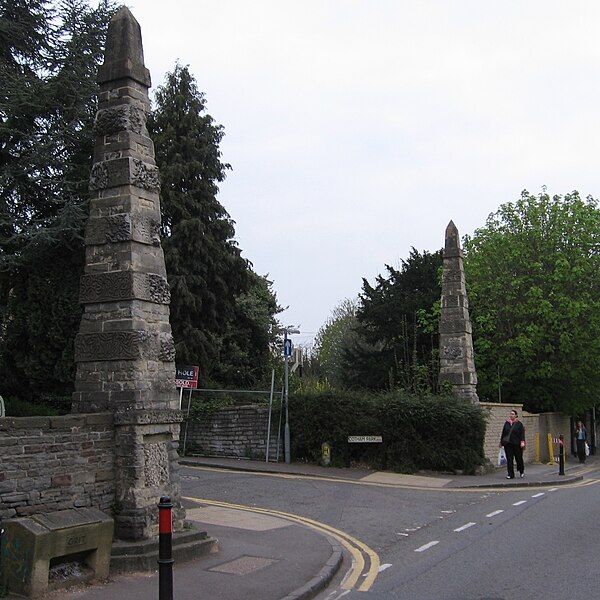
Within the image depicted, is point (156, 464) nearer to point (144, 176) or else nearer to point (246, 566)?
point (246, 566)

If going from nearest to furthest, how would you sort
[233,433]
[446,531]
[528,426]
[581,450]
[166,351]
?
[166,351], [446,531], [233,433], [528,426], [581,450]

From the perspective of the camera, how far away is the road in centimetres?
752

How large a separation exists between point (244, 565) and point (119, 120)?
6.28 metres

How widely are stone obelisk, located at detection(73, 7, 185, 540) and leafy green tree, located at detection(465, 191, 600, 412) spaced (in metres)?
21.0

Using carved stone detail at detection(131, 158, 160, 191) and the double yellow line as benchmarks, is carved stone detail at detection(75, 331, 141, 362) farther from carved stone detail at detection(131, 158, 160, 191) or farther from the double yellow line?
the double yellow line

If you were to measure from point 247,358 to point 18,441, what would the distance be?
2616 centimetres

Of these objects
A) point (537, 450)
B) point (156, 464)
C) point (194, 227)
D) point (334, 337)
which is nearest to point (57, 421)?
point (156, 464)

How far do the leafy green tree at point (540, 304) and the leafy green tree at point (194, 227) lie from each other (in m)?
10.8

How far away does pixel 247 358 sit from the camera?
3362cm

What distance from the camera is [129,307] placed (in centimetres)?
923

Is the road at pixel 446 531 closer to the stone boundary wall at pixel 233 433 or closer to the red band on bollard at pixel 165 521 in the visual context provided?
the red band on bollard at pixel 165 521

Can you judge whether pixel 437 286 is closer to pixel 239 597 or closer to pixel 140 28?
pixel 140 28

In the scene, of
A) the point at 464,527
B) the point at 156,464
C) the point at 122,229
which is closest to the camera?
the point at 156,464

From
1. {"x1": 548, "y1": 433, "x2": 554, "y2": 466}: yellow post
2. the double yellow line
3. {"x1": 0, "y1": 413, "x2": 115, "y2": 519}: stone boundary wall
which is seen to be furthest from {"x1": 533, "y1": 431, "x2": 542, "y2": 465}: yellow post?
{"x1": 0, "y1": 413, "x2": 115, "y2": 519}: stone boundary wall
